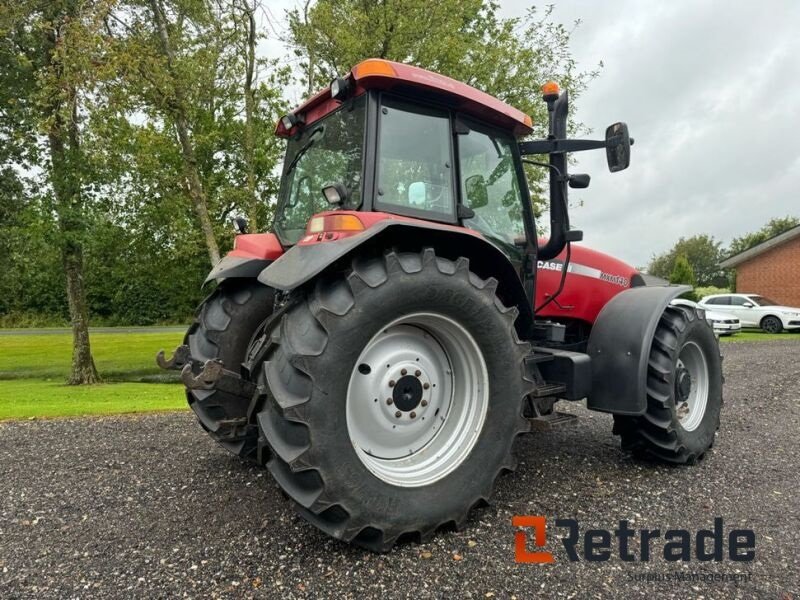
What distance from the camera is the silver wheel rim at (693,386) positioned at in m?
3.87

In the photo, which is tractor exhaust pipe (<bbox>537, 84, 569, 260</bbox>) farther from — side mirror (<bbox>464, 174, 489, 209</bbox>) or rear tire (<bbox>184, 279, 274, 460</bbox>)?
rear tire (<bbox>184, 279, 274, 460</bbox>)

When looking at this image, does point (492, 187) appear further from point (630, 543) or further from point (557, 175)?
point (630, 543)

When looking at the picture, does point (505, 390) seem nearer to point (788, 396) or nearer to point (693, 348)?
point (693, 348)

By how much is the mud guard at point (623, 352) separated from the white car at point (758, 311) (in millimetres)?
19051

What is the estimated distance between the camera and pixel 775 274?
26078 millimetres

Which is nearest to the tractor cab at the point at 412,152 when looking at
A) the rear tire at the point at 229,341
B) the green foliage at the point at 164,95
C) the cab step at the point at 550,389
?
the rear tire at the point at 229,341

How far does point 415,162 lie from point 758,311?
A: 2199 cm

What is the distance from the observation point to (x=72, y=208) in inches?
451

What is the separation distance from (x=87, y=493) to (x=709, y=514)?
3451 mm

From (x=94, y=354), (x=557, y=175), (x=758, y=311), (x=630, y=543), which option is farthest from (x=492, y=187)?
(x=758, y=311)

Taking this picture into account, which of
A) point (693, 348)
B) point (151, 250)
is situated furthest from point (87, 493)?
point (151, 250)

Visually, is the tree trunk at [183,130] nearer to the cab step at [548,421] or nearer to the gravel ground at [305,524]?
the gravel ground at [305,524]

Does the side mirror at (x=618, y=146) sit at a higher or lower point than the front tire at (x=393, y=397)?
higher

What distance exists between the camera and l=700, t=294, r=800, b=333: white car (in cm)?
1994
